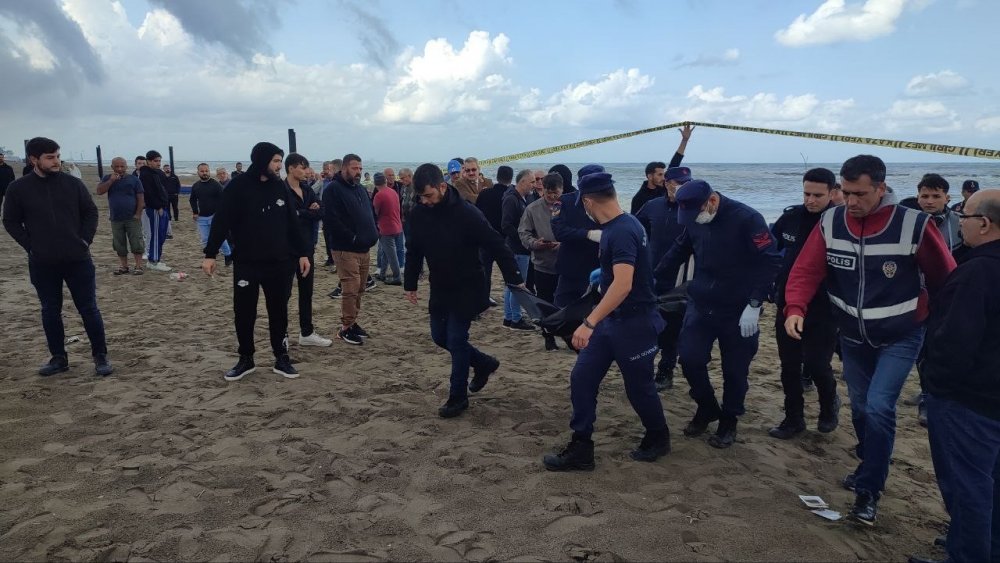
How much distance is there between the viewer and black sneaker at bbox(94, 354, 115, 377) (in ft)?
18.3

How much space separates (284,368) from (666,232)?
12.0ft

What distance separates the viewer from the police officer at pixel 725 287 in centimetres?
409

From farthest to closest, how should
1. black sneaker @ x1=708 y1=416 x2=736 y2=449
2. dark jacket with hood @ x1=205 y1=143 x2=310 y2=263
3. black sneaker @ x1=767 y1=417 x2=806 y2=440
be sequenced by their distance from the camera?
dark jacket with hood @ x1=205 y1=143 x2=310 y2=263
black sneaker @ x1=767 y1=417 x2=806 y2=440
black sneaker @ x1=708 y1=416 x2=736 y2=449

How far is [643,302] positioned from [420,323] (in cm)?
467

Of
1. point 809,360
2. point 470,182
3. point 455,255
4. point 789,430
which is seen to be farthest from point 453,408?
point 470,182

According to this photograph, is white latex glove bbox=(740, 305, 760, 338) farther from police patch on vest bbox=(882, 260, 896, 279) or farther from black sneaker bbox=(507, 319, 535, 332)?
black sneaker bbox=(507, 319, 535, 332)

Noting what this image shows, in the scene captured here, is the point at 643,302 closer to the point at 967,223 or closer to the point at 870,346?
the point at 870,346

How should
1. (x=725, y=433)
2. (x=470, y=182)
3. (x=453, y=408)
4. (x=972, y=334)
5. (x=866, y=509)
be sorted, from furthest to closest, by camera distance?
(x=470, y=182)
(x=453, y=408)
(x=725, y=433)
(x=866, y=509)
(x=972, y=334)

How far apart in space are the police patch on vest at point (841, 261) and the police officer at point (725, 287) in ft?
2.12

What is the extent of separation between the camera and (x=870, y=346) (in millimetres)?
3264

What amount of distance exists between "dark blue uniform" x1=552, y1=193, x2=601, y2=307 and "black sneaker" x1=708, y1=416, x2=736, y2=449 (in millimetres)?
1768

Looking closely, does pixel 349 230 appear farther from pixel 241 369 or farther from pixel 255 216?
pixel 241 369

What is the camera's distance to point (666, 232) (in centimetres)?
525

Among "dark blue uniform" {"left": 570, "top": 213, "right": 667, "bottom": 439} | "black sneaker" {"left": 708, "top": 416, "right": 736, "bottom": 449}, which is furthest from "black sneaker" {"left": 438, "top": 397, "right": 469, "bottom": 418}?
"black sneaker" {"left": 708, "top": 416, "right": 736, "bottom": 449}
